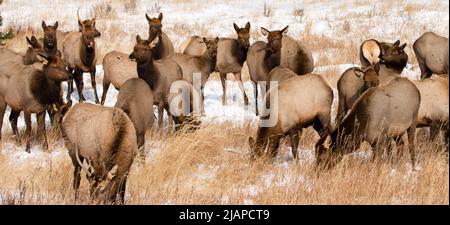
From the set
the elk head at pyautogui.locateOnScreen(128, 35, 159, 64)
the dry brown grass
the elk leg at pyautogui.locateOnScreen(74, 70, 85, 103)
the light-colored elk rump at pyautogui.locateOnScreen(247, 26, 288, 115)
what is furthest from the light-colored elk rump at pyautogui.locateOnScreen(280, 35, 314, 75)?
the elk leg at pyautogui.locateOnScreen(74, 70, 85, 103)

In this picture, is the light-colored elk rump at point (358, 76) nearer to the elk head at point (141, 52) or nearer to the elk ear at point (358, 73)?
the elk ear at point (358, 73)

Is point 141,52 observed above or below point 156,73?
above

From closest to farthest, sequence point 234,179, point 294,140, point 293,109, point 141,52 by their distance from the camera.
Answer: point 234,179 < point 293,109 < point 294,140 < point 141,52

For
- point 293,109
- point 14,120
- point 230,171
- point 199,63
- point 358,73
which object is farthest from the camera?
point 199,63

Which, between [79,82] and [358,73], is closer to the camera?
[358,73]

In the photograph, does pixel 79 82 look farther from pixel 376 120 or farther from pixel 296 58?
pixel 376 120

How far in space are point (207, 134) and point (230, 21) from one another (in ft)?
56.8

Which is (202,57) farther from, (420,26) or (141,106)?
(420,26)

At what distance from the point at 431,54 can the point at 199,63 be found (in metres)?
5.88

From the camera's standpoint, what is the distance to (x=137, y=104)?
892cm

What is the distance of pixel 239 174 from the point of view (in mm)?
8727

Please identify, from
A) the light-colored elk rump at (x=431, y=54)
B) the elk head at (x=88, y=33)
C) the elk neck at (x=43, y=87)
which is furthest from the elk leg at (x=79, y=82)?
the light-colored elk rump at (x=431, y=54)

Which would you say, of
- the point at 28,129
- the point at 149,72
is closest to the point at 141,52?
the point at 149,72
